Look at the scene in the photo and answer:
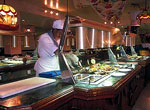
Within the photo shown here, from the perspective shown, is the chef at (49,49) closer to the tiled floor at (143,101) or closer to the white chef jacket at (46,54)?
the white chef jacket at (46,54)

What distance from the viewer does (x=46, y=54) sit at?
10.3ft

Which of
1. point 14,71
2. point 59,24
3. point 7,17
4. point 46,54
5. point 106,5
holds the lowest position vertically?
point 14,71

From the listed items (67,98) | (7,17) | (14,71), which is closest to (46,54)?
(67,98)

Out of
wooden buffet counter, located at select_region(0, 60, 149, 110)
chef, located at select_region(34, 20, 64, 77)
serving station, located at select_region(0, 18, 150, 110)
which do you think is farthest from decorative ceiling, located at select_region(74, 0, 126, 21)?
wooden buffet counter, located at select_region(0, 60, 149, 110)

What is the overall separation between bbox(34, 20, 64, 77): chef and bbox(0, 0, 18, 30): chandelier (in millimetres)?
1439

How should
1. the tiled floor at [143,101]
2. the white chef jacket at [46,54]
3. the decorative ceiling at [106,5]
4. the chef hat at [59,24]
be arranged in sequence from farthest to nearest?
the decorative ceiling at [106,5]
the tiled floor at [143,101]
the white chef jacket at [46,54]
the chef hat at [59,24]

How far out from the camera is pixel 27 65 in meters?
5.12

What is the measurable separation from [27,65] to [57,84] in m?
3.07

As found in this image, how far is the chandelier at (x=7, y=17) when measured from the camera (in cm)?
396

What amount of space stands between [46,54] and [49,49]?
161mm

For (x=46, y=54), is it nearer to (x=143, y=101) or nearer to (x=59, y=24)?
(x=59, y=24)

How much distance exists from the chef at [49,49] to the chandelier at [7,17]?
144 centimetres

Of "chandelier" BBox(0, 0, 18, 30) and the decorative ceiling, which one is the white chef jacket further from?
the decorative ceiling

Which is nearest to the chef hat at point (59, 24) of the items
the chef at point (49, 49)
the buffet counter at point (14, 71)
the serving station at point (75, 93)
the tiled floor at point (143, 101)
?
the chef at point (49, 49)
